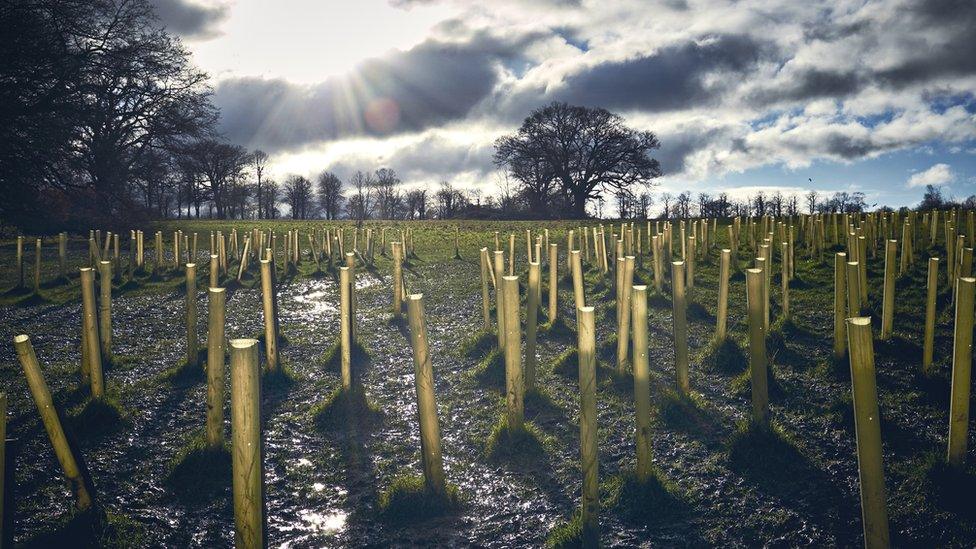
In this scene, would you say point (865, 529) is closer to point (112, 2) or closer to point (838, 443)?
point (838, 443)

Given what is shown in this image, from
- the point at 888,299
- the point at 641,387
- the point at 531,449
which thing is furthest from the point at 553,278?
the point at 641,387

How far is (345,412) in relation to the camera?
19.7 ft

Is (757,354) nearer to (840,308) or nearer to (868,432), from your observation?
(868,432)

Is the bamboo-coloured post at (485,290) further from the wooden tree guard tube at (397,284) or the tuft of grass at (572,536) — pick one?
the tuft of grass at (572,536)

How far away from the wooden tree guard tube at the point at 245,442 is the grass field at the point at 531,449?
94 cm

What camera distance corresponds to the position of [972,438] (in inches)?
176

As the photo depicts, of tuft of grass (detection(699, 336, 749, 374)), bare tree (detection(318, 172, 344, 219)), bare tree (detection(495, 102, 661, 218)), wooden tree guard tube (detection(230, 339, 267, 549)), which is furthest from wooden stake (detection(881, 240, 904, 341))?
bare tree (detection(318, 172, 344, 219))

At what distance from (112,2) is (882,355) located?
26.3 m

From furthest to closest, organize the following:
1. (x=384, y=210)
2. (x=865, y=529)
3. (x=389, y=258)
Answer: (x=384, y=210) < (x=389, y=258) < (x=865, y=529)

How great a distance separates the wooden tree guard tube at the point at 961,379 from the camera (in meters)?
3.90

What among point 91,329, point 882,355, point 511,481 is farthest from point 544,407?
point 91,329

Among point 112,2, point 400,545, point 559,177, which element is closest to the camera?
point 400,545

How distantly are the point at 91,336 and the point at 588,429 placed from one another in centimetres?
498

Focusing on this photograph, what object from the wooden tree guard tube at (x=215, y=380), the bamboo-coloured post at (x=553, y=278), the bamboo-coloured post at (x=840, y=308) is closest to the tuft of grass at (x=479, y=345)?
the bamboo-coloured post at (x=553, y=278)
